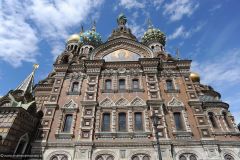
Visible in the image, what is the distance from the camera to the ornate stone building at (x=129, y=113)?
13477 mm

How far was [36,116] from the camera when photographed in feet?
51.0

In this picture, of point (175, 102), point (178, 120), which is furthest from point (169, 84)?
point (178, 120)

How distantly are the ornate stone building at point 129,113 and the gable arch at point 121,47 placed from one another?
10 centimetres

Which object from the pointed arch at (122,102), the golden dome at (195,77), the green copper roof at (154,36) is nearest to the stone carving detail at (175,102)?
the pointed arch at (122,102)

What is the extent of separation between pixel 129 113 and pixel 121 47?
8.17 metres

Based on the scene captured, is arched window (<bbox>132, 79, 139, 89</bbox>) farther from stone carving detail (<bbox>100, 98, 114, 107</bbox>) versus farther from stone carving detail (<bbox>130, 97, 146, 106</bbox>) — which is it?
stone carving detail (<bbox>100, 98, 114, 107</bbox>)

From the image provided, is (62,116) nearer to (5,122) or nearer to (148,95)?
(5,122)

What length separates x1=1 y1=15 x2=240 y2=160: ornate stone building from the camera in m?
13.5

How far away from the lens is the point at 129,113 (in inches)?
599

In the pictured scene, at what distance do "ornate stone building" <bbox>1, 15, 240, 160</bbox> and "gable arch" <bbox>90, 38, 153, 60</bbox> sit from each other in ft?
0.34

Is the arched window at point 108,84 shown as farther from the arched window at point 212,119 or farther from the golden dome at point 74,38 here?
the golden dome at point 74,38

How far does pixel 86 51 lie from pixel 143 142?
1455 cm

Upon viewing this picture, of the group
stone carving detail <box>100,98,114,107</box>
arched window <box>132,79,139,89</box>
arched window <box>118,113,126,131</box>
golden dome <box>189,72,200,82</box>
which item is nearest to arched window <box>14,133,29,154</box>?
stone carving detail <box>100,98,114,107</box>

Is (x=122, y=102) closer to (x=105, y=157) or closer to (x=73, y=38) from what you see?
(x=105, y=157)
